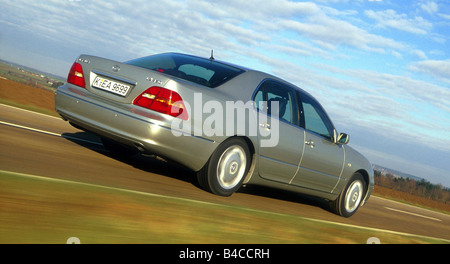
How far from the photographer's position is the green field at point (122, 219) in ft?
10.9

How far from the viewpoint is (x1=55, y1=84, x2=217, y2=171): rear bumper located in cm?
542

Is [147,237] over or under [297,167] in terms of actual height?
under

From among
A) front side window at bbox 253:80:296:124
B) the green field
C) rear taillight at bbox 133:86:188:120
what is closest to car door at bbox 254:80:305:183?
front side window at bbox 253:80:296:124

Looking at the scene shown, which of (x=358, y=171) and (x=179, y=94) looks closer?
(x=179, y=94)

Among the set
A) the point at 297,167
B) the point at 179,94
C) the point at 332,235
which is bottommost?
the point at 332,235

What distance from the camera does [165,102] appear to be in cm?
543

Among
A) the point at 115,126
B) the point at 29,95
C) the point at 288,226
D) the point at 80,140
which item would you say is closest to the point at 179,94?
the point at 115,126

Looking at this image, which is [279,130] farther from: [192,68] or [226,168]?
[192,68]

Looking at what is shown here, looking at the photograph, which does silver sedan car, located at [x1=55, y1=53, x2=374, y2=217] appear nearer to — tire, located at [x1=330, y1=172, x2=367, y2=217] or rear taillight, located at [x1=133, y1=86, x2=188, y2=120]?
rear taillight, located at [x1=133, y1=86, x2=188, y2=120]

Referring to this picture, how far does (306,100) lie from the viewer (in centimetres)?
747

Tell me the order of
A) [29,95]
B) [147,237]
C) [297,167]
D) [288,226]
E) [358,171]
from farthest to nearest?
[29,95] < [358,171] < [297,167] < [288,226] < [147,237]
